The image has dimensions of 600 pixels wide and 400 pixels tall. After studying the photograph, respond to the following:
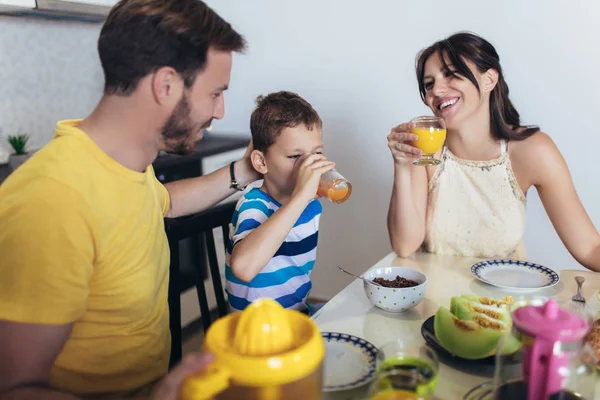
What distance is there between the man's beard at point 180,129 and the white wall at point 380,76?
162 cm

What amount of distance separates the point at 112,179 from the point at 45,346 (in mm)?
311

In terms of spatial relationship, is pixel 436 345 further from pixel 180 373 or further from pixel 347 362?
pixel 180 373

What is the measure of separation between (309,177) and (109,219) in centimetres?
50

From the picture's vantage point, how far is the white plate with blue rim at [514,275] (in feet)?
4.04

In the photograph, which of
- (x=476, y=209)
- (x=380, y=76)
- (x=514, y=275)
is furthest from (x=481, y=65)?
(x=380, y=76)

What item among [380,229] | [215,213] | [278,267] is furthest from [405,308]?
[380,229]

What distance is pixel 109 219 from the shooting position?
0.94 meters

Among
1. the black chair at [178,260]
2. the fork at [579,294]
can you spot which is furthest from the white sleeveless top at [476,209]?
the black chair at [178,260]

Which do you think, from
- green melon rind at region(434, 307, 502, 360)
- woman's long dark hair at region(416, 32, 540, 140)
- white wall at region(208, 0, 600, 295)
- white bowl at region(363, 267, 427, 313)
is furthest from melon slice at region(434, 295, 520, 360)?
white wall at region(208, 0, 600, 295)

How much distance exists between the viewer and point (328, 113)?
104 inches

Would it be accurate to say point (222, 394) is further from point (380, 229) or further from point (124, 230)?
point (380, 229)

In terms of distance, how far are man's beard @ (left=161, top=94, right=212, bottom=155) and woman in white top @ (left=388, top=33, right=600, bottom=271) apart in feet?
2.15

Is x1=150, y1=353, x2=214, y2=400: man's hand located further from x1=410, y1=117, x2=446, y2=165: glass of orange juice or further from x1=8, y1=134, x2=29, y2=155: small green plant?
x1=8, y1=134, x2=29, y2=155: small green plant

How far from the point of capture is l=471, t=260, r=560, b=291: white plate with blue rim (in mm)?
1232
